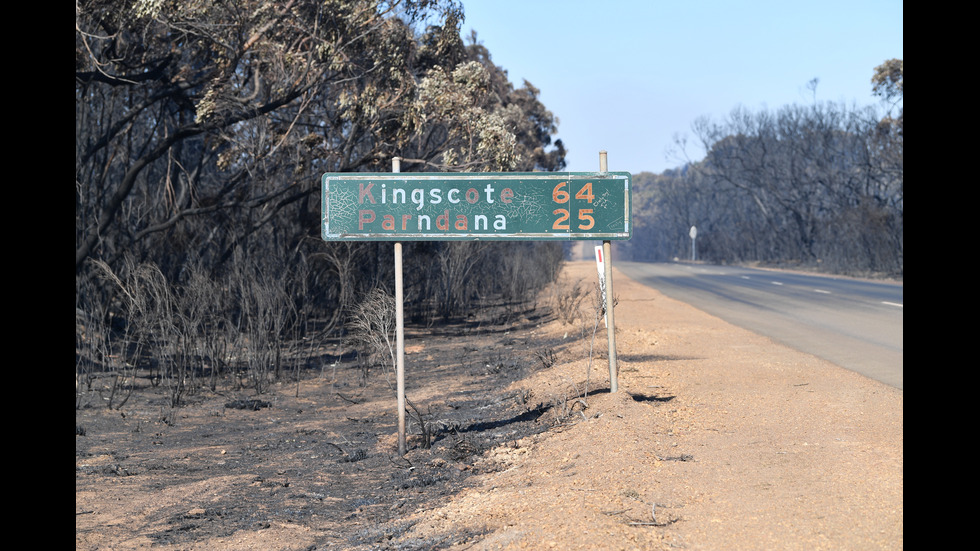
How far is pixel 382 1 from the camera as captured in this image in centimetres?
1522

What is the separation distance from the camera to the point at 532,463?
22.1 feet

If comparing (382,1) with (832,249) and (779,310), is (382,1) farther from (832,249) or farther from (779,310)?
(832,249)

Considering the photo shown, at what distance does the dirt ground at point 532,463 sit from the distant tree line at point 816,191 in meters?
26.3

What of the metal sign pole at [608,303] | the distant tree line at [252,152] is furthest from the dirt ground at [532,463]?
the distant tree line at [252,152]

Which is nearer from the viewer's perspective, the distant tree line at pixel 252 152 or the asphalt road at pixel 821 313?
the asphalt road at pixel 821 313

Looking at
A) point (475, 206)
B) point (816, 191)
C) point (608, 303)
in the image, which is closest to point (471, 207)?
point (475, 206)

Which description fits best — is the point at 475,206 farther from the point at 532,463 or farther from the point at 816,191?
the point at 816,191

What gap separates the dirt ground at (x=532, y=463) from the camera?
480 centimetres

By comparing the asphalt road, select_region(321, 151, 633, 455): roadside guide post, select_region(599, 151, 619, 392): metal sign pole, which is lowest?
the asphalt road

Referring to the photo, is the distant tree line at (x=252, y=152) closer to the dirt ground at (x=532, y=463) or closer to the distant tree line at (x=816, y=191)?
the dirt ground at (x=532, y=463)

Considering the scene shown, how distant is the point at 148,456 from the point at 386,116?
9.87m

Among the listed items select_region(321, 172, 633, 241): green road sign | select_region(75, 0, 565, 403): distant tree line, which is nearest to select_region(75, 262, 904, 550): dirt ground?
select_region(321, 172, 633, 241): green road sign

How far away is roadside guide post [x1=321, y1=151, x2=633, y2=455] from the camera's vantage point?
7.27 meters

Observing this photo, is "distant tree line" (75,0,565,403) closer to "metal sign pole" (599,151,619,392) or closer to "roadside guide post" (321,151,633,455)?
"roadside guide post" (321,151,633,455)
